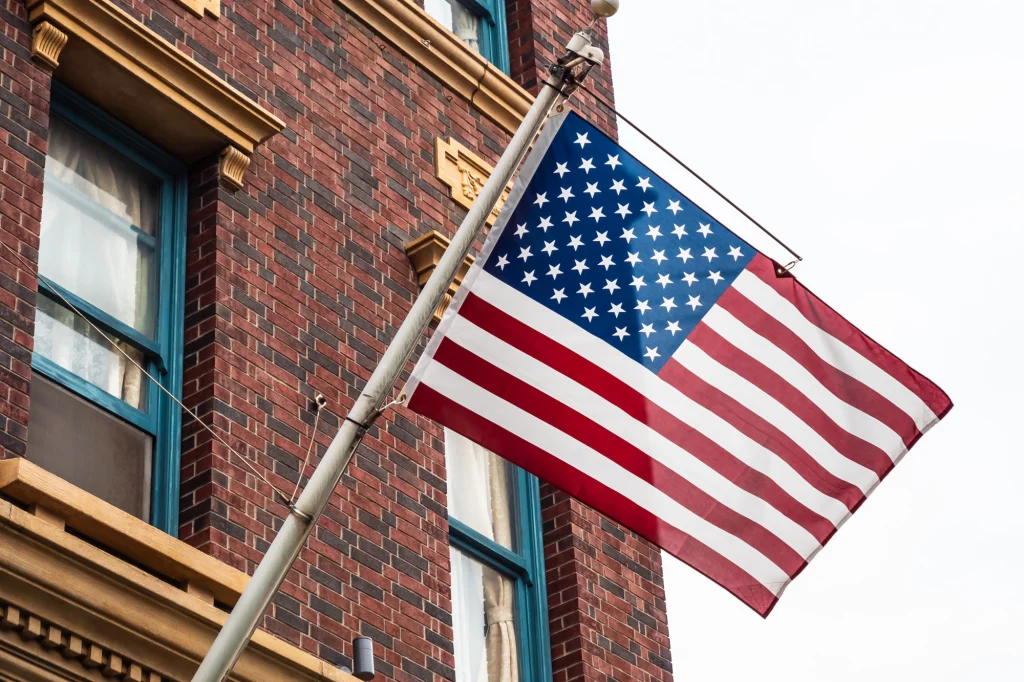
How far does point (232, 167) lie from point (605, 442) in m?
3.48

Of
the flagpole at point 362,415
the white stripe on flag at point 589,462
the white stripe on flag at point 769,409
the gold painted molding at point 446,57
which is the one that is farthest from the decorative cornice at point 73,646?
the gold painted molding at point 446,57

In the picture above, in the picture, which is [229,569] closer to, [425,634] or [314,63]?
[425,634]

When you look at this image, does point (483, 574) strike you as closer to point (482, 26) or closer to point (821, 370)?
point (821, 370)

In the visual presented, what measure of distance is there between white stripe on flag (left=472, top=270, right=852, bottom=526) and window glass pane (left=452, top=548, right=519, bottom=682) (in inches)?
119

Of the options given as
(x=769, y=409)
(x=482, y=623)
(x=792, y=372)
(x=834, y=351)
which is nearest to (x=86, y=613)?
(x=769, y=409)

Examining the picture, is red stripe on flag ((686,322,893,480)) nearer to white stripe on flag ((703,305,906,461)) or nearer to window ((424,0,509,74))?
white stripe on flag ((703,305,906,461))

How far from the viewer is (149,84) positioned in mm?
11930

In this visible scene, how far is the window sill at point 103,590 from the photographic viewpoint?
9023 millimetres

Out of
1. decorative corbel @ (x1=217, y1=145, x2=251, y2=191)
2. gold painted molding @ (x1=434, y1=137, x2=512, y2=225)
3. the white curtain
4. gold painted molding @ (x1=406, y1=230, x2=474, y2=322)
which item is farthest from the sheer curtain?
the white curtain

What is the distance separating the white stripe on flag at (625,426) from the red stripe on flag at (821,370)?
2.71ft

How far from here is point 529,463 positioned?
989 cm

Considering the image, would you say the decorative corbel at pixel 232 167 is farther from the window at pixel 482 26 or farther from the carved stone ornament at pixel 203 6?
the window at pixel 482 26

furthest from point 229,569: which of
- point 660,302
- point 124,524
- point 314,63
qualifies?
point 314,63

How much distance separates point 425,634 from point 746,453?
96.3 inches
